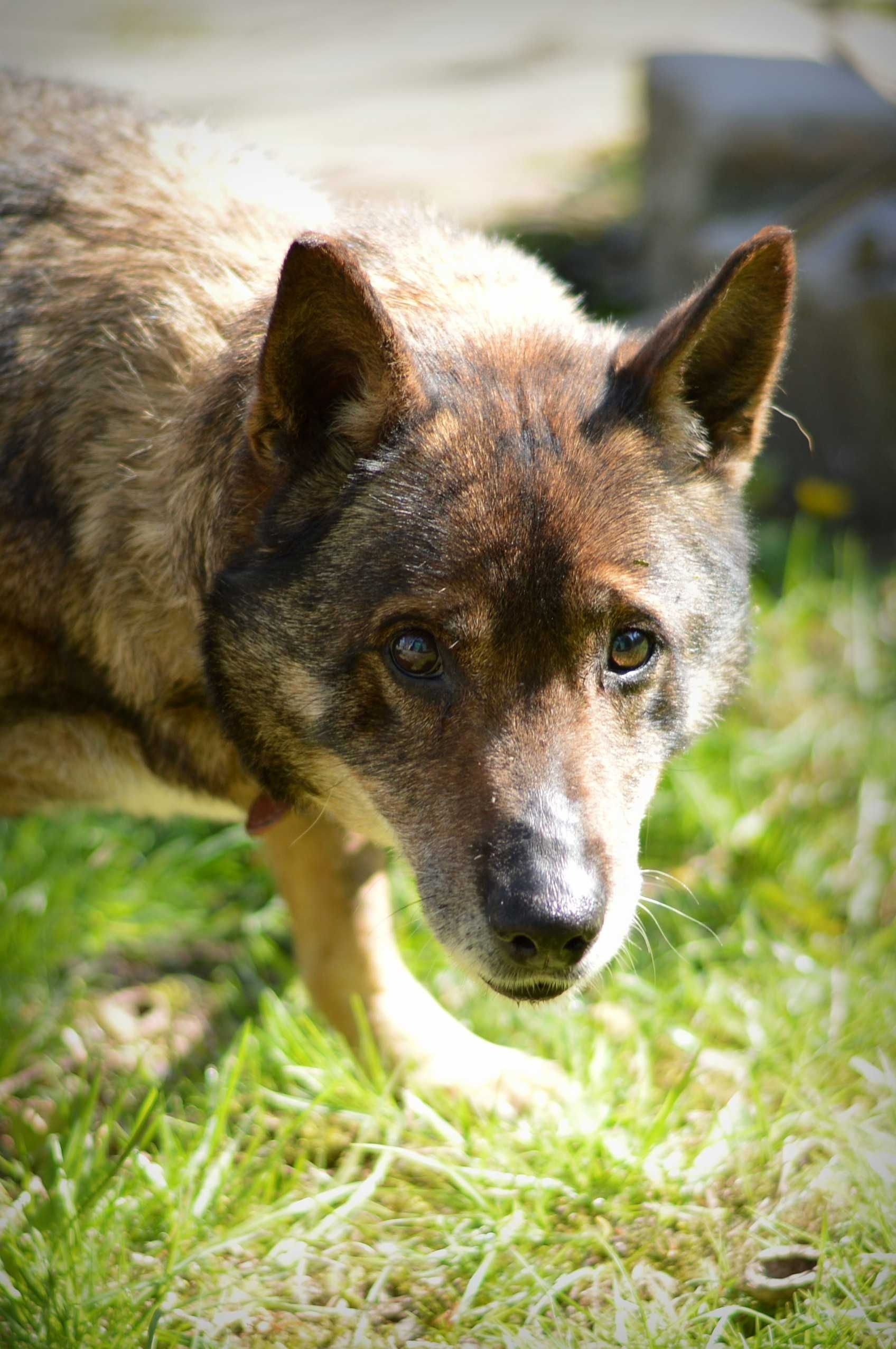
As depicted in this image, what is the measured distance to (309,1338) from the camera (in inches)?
111

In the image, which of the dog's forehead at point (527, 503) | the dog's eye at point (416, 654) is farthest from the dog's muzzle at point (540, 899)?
the dog's forehead at point (527, 503)

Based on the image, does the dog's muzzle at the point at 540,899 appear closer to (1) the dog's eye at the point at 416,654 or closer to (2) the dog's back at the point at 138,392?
(1) the dog's eye at the point at 416,654

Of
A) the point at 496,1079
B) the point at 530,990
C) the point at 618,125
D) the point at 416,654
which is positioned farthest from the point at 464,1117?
the point at 618,125

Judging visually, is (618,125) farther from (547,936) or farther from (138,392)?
(547,936)

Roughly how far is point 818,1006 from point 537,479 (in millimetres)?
1932

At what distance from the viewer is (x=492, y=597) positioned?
103 inches

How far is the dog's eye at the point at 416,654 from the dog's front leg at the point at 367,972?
0.93 metres

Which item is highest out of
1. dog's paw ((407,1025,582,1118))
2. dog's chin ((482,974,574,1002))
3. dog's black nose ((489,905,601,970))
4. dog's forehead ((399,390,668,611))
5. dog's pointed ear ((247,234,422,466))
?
dog's pointed ear ((247,234,422,466))

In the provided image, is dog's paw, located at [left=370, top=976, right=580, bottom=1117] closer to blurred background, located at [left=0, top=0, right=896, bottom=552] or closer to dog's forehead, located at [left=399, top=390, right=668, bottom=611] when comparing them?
dog's forehead, located at [left=399, top=390, right=668, bottom=611]

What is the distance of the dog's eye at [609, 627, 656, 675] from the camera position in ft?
9.07

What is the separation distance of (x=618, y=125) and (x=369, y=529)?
787cm

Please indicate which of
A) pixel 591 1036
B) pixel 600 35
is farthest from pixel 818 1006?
pixel 600 35

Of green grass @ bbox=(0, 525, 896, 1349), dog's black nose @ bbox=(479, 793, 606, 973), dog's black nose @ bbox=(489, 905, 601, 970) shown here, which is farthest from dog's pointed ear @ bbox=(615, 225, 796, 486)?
green grass @ bbox=(0, 525, 896, 1349)

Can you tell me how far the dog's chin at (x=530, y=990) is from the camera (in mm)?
2705
